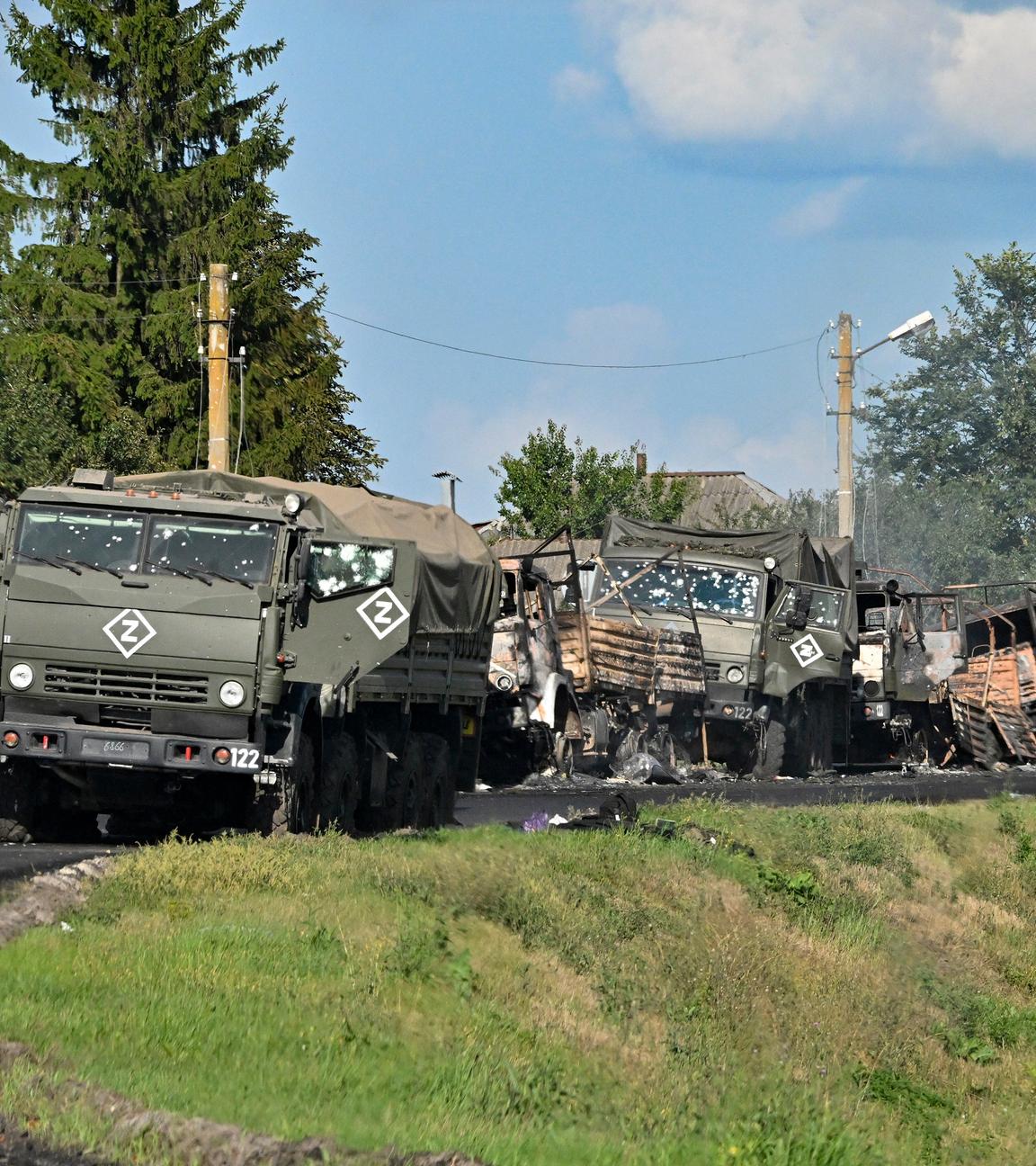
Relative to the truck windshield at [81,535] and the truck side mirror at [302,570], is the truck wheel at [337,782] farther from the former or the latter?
the truck windshield at [81,535]

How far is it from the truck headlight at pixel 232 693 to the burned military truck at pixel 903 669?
18.2 metres

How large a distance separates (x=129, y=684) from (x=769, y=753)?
14491mm

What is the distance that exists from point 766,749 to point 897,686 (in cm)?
502

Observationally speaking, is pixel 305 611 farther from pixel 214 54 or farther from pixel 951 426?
pixel 951 426

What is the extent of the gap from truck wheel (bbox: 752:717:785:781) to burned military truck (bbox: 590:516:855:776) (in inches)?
0.5

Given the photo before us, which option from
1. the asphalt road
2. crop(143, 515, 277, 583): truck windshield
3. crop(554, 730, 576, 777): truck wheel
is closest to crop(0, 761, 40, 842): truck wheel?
the asphalt road

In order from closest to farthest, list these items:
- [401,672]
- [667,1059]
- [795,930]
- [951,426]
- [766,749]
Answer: [667,1059], [795,930], [401,672], [766,749], [951,426]

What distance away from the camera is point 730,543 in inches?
1088

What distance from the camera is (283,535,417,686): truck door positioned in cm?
1420

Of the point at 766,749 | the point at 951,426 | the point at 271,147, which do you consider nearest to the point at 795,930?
the point at 766,749

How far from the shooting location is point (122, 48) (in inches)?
1382

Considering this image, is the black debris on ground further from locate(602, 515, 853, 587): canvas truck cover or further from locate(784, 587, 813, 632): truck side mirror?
locate(602, 515, 853, 587): canvas truck cover

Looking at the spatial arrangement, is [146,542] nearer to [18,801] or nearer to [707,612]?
[18,801]

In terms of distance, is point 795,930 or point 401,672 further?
point 401,672
